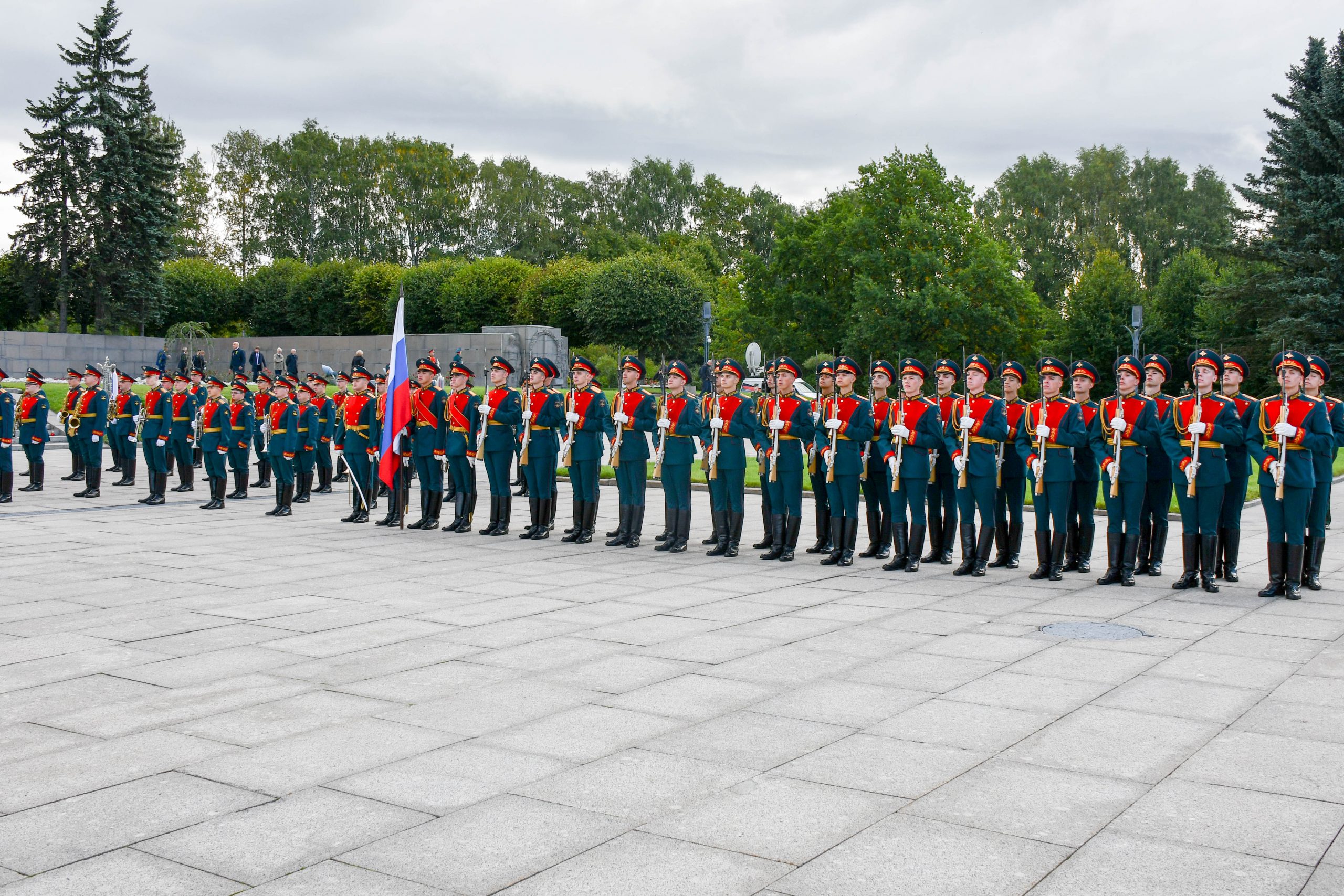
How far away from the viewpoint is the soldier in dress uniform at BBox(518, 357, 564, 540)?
13.6 m

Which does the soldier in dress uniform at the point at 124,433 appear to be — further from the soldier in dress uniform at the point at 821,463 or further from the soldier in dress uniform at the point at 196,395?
the soldier in dress uniform at the point at 821,463

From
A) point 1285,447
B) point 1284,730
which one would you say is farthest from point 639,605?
point 1285,447

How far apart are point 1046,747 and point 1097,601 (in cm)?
442

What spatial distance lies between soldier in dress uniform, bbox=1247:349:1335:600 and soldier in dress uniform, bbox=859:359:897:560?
311cm

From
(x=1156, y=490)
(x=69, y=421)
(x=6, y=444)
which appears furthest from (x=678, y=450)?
(x=69, y=421)

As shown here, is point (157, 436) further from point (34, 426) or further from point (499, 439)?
point (499, 439)

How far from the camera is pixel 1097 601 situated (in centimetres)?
955

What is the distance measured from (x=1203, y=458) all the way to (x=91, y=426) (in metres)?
16.4

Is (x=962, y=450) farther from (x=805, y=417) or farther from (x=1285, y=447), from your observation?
(x=1285, y=447)

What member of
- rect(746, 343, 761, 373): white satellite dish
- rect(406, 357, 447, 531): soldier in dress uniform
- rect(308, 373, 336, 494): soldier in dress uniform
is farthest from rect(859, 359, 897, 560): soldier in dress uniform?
rect(746, 343, 761, 373): white satellite dish

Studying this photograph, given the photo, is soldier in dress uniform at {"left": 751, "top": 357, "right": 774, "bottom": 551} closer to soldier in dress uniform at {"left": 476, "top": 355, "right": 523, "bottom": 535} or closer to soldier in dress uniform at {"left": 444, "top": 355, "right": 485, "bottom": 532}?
soldier in dress uniform at {"left": 476, "top": 355, "right": 523, "bottom": 535}

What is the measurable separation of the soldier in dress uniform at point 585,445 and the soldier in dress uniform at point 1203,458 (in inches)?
230

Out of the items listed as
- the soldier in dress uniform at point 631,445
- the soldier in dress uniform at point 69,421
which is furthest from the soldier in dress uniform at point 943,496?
the soldier in dress uniform at point 69,421

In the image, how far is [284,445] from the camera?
645 inches
